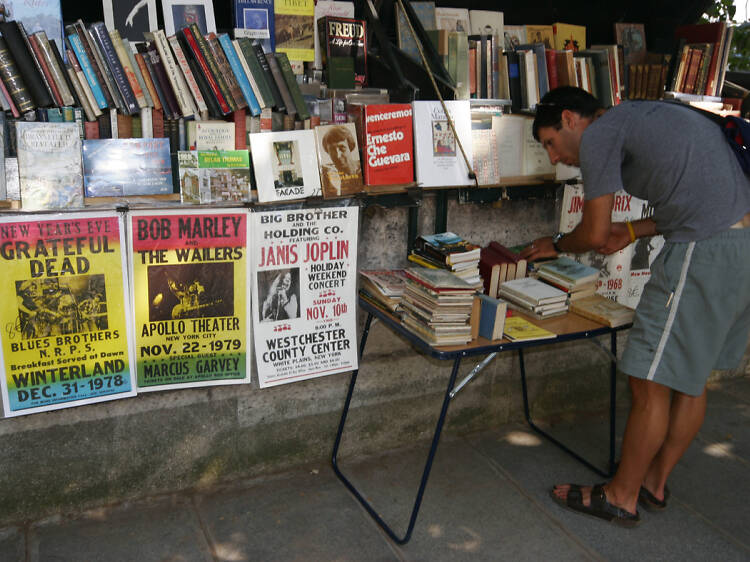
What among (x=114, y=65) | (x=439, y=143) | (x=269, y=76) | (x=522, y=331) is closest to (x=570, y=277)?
(x=522, y=331)

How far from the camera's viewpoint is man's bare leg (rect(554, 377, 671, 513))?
112 inches

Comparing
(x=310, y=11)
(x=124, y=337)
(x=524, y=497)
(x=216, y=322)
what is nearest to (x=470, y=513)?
(x=524, y=497)

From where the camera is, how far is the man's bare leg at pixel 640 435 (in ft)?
9.37

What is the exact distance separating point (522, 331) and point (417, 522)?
1000mm

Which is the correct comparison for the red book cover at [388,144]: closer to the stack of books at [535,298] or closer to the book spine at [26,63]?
the stack of books at [535,298]

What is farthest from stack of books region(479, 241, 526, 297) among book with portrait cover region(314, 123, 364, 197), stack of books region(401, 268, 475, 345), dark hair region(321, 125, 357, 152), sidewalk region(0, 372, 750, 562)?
sidewalk region(0, 372, 750, 562)

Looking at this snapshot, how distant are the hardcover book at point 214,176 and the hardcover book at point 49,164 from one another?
40 centimetres

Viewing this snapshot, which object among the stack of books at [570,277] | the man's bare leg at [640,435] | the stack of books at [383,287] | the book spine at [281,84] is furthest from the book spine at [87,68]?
the man's bare leg at [640,435]

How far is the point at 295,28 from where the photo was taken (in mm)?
3027

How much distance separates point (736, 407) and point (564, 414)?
3.88 ft

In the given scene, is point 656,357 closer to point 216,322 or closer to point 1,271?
point 216,322

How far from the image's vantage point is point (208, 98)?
273cm

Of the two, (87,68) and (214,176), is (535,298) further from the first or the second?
(87,68)

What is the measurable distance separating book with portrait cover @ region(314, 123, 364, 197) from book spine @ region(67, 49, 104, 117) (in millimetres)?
887
